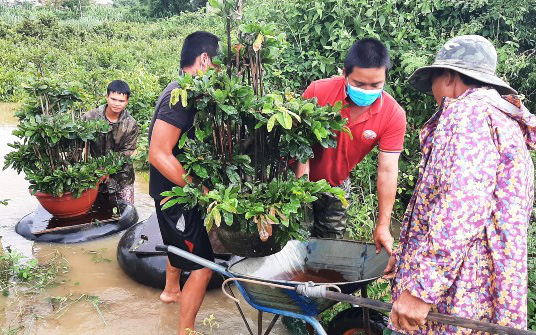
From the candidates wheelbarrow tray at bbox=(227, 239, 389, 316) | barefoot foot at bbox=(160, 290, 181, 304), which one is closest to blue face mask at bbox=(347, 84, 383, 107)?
wheelbarrow tray at bbox=(227, 239, 389, 316)

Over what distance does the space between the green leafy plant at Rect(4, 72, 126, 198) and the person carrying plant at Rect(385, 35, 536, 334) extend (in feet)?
13.1

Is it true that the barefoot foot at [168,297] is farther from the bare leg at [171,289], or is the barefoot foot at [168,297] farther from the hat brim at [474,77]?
the hat brim at [474,77]

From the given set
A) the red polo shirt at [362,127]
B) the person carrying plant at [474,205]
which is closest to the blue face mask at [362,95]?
the red polo shirt at [362,127]

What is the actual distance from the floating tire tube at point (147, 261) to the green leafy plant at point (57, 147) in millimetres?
1023

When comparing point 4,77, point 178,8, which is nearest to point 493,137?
point 4,77

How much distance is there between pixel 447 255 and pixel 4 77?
49.9ft

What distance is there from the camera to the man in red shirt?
294 cm

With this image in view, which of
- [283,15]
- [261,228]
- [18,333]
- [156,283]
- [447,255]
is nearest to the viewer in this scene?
[447,255]

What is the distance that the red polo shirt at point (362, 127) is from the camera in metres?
3.23

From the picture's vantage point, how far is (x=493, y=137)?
5.80 ft

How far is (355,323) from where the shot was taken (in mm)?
2834

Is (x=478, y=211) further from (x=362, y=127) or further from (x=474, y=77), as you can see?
(x=362, y=127)

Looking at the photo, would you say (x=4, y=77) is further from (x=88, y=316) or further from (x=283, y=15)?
(x=88, y=316)

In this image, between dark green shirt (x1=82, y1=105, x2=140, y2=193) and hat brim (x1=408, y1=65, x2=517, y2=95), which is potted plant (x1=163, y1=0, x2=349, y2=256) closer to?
hat brim (x1=408, y1=65, x2=517, y2=95)
